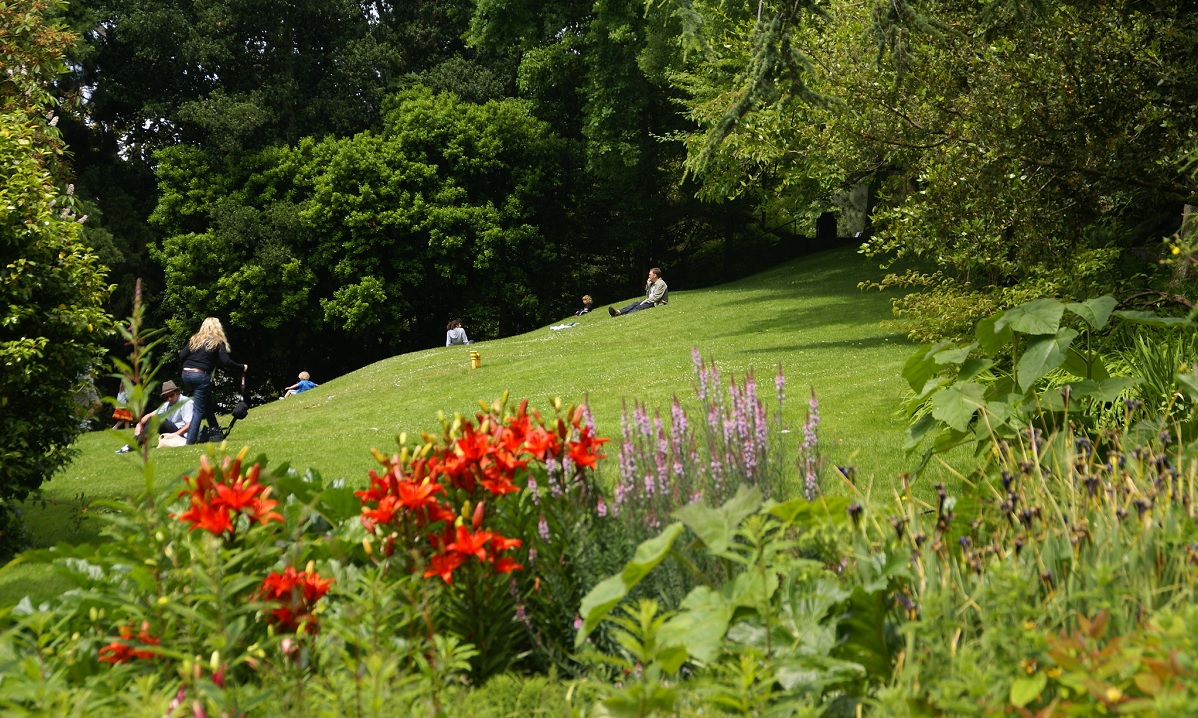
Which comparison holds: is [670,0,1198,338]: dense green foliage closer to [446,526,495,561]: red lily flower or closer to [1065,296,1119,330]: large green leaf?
[1065,296,1119,330]: large green leaf

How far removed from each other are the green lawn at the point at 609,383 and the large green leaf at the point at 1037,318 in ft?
3.27

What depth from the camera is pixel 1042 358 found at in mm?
4613

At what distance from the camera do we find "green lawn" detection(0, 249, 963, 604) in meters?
9.30

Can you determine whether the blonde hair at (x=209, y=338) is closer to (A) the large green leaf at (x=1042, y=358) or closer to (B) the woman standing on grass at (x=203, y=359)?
(B) the woman standing on grass at (x=203, y=359)

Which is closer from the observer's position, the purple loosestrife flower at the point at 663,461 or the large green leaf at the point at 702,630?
the large green leaf at the point at 702,630

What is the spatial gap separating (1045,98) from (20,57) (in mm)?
8765

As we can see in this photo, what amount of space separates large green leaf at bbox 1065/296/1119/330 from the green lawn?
49.5 inches

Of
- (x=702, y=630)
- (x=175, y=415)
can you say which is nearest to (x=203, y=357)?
(x=175, y=415)

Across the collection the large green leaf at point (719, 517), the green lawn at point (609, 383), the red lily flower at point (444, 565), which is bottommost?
the green lawn at point (609, 383)

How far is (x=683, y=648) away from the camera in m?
2.42

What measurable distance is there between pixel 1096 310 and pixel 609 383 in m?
10.4

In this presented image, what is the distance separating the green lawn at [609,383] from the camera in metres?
9.30

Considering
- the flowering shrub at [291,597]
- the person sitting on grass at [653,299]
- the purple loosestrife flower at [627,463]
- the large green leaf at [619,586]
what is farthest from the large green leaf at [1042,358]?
the person sitting on grass at [653,299]

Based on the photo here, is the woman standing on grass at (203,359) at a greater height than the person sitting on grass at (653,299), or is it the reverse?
the woman standing on grass at (203,359)
